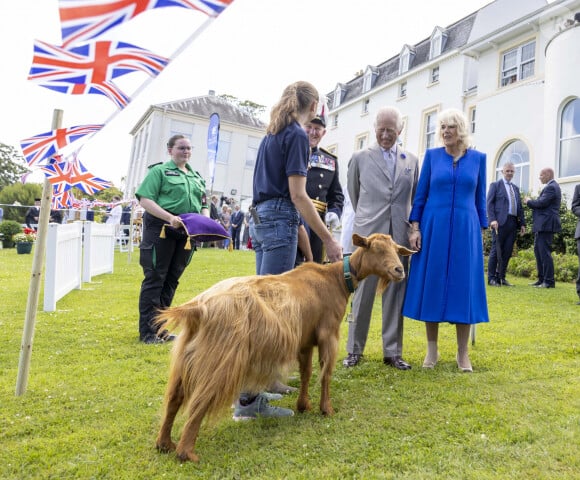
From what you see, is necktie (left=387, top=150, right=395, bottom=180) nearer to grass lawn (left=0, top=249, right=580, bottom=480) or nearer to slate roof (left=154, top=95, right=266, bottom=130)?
grass lawn (left=0, top=249, right=580, bottom=480)

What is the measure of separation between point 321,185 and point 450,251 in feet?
4.64

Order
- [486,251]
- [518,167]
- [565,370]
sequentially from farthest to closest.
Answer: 1. [518,167]
2. [486,251]
3. [565,370]

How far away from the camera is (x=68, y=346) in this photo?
5.07m

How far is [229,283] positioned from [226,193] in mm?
37484

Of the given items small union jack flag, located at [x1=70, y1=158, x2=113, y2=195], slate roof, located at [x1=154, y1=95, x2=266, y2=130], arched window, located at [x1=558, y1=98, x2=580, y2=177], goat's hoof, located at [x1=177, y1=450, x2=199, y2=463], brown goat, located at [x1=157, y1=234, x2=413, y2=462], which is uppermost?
slate roof, located at [x1=154, y1=95, x2=266, y2=130]

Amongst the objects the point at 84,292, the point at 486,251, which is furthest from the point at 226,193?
the point at 84,292

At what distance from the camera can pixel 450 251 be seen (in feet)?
14.7

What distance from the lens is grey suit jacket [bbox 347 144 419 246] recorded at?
4676 mm

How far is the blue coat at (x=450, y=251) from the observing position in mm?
4402

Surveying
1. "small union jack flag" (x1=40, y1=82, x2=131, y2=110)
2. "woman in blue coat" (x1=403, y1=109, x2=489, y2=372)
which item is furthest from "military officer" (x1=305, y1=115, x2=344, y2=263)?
"small union jack flag" (x1=40, y1=82, x2=131, y2=110)

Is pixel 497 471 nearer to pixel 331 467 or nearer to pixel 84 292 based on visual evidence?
pixel 331 467

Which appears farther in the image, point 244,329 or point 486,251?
point 486,251

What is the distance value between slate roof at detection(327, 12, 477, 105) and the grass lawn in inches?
693

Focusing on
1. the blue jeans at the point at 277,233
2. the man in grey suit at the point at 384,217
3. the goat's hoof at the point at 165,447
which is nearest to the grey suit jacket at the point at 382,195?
the man in grey suit at the point at 384,217
